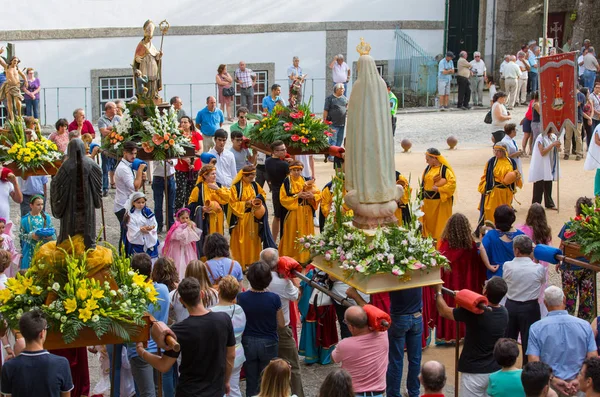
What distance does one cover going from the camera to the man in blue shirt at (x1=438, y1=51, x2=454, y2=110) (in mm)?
29297

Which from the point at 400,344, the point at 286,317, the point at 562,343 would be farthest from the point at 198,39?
the point at 562,343

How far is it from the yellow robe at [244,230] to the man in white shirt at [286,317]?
145 inches

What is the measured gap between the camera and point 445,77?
29766mm

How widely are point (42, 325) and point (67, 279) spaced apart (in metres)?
0.45

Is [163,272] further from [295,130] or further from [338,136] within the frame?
[338,136]

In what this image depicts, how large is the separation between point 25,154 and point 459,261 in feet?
20.5

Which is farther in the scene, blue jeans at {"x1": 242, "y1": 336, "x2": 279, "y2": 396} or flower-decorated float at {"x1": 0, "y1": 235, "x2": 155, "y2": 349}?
blue jeans at {"x1": 242, "y1": 336, "x2": 279, "y2": 396}

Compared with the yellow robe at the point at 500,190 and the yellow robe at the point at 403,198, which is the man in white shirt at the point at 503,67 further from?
the yellow robe at the point at 403,198

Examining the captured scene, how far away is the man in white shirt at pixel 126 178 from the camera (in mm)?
13867

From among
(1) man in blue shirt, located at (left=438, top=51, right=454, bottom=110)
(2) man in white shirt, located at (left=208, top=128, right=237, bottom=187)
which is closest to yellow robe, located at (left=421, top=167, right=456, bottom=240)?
(2) man in white shirt, located at (left=208, top=128, right=237, bottom=187)

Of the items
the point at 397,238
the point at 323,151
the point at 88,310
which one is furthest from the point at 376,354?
the point at 323,151

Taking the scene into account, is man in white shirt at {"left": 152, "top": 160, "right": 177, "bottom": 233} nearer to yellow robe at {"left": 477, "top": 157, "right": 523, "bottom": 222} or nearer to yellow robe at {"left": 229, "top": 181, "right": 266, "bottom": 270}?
yellow robe at {"left": 229, "top": 181, "right": 266, "bottom": 270}

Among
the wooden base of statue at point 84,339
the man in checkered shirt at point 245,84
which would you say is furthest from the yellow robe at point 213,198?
the man in checkered shirt at point 245,84

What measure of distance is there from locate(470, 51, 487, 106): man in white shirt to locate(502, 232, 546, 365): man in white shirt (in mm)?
20381
